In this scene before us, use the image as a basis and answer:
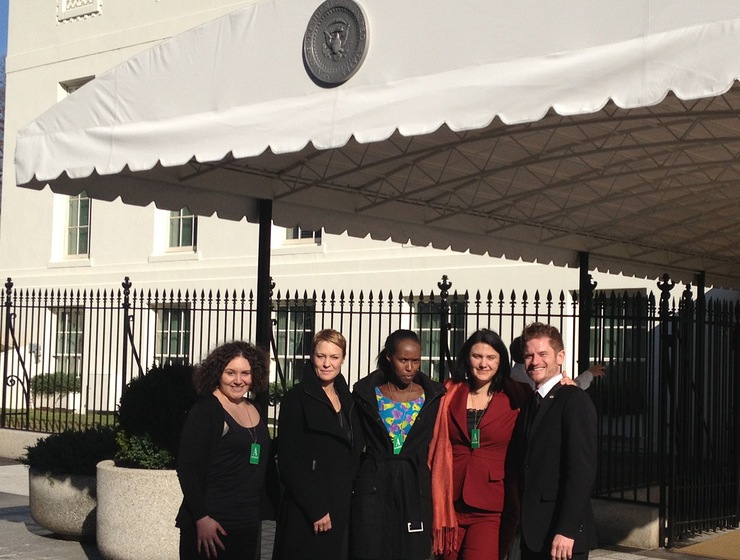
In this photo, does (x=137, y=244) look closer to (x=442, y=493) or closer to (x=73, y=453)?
(x=73, y=453)

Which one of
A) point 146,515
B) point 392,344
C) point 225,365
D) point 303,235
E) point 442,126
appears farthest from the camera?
point 303,235

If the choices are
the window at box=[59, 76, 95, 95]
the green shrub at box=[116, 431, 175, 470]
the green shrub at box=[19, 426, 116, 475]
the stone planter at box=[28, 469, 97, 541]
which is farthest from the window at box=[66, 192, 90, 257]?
the green shrub at box=[116, 431, 175, 470]

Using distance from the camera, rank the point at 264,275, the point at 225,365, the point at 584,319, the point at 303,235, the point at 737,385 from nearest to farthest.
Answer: the point at 225,365
the point at 264,275
the point at 584,319
the point at 737,385
the point at 303,235

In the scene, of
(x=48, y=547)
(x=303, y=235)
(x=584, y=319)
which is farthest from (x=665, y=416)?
(x=303, y=235)

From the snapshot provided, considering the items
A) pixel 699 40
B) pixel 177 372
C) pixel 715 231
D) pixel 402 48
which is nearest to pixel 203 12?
pixel 715 231

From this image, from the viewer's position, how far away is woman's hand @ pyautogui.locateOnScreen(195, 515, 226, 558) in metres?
5.52

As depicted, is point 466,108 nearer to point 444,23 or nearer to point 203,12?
point 444,23

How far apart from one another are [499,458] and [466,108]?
6.57 feet

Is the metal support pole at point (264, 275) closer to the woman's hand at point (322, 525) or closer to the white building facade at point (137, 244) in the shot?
the woman's hand at point (322, 525)

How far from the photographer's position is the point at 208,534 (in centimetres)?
552

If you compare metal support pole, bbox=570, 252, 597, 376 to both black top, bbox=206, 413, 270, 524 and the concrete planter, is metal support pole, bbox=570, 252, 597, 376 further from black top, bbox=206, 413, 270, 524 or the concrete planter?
black top, bbox=206, 413, 270, 524

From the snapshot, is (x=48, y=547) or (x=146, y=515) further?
(x=48, y=547)

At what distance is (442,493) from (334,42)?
116 inches

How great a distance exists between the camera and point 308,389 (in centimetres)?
592
